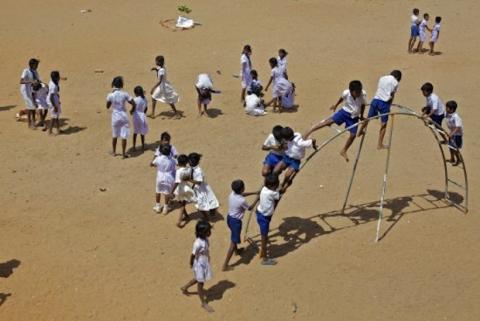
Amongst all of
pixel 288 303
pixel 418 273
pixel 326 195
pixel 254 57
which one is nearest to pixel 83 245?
pixel 288 303

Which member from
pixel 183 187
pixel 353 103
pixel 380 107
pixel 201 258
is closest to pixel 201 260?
pixel 201 258

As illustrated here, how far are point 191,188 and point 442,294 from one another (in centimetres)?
432

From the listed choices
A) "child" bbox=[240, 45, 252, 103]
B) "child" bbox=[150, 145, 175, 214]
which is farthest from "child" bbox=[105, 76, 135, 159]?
"child" bbox=[240, 45, 252, 103]

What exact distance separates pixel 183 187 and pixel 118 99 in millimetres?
3461

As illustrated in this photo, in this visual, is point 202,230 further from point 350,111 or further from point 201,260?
point 350,111

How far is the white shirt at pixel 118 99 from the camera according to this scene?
12.7 m

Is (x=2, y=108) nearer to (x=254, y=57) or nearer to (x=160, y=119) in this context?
(x=160, y=119)

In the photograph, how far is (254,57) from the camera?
20.2 metres

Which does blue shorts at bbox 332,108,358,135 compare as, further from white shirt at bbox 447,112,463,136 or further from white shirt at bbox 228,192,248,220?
white shirt at bbox 447,112,463,136

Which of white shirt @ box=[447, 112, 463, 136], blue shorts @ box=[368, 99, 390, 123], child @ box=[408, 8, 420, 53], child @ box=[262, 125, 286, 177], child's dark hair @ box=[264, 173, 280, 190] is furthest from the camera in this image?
child @ box=[408, 8, 420, 53]

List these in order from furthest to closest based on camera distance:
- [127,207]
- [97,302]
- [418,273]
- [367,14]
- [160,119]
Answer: [367,14] → [160,119] → [127,207] → [418,273] → [97,302]

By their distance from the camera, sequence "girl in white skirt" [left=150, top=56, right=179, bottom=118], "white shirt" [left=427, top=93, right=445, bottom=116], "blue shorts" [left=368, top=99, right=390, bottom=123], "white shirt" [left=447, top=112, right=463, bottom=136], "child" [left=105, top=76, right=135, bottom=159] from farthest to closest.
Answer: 1. "girl in white skirt" [left=150, top=56, right=179, bottom=118]
2. "child" [left=105, top=76, right=135, bottom=159]
3. "white shirt" [left=447, top=112, right=463, bottom=136]
4. "white shirt" [left=427, top=93, right=445, bottom=116]
5. "blue shorts" [left=368, top=99, right=390, bottom=123]

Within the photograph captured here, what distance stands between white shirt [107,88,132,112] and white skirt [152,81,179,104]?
237 cm

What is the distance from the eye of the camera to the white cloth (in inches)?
320
